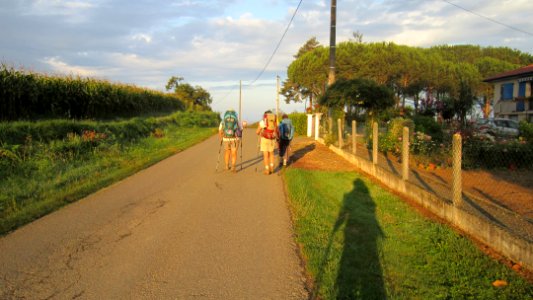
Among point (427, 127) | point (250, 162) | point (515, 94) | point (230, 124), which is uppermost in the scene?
point (515, 94)

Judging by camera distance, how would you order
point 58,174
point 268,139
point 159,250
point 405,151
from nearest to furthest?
point 159,250 < point 405,151 < point 58,174 < point 268,139

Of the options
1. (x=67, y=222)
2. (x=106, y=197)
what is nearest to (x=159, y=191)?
(x=106, y=197)

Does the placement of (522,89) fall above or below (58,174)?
above

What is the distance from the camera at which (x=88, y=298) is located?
3963 mm

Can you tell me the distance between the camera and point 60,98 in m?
17.9

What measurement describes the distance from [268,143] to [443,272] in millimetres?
6962

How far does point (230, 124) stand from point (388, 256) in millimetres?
7012

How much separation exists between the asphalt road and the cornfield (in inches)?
333

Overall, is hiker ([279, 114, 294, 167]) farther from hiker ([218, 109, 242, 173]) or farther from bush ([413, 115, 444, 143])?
bush ([413, 115, 444, 143])

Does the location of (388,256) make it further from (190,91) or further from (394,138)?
(190,91)

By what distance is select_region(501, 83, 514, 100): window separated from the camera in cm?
3556

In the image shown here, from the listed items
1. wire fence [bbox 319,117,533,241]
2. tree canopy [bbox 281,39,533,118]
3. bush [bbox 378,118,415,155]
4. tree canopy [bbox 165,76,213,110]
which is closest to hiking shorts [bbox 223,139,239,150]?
wire fence [bbox 319,117,533,241]

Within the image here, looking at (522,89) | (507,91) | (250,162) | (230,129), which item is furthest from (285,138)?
(507,91)

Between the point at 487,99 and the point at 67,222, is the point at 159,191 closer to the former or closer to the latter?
the point at 67,222
